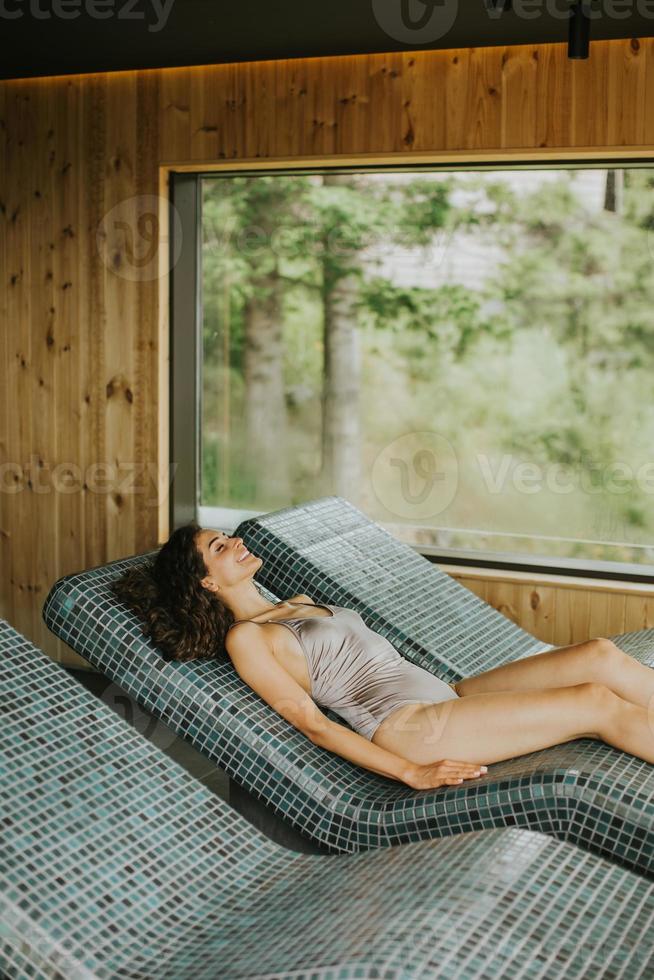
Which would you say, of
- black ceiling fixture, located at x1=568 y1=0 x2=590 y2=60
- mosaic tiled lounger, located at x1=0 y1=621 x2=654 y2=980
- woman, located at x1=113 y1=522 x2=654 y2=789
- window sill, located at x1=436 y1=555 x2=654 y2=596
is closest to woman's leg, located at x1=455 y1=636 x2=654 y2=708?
woman, located at x1=113 y1=522 x2=654 y2=789

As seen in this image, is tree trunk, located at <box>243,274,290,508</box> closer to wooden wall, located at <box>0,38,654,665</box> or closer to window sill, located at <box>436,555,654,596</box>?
wooden wall, located at <box>0,38,654,665</box>

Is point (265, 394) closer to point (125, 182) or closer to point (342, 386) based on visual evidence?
point (342, 386)

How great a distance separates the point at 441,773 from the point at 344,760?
0.29 metres

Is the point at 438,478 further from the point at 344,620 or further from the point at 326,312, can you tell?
the point at 344,620

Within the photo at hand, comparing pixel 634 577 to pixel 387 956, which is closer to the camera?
pixel 387 956

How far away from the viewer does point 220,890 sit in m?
1.96

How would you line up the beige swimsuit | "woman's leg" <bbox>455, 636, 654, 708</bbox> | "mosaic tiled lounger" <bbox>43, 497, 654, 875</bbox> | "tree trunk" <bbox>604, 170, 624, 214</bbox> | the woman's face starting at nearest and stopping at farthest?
"mosaic tiled lounger" <bbox>43, 497, 654, 875</bbox> → "woman's leg" <bbox>455, 636, 654, 708</bbox> → the beige swimsuit → the woman's face → "tree trunk" <bbox>604, 170, 624, 214</bbox>

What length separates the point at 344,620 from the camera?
9.16 feet

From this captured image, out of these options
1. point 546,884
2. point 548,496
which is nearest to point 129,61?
point 548,496

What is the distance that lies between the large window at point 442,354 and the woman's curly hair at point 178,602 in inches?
71.8

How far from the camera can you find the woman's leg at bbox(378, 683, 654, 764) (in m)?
2.32

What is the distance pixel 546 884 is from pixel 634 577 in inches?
97.3

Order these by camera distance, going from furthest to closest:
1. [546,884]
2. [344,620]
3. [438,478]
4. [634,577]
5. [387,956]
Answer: [438,478] < [634,577] < [344,620] < [546,884] < [387,956]

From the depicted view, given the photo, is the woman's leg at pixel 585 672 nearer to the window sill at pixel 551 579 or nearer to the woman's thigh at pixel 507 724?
the woman's thigh at pixel 507 724
